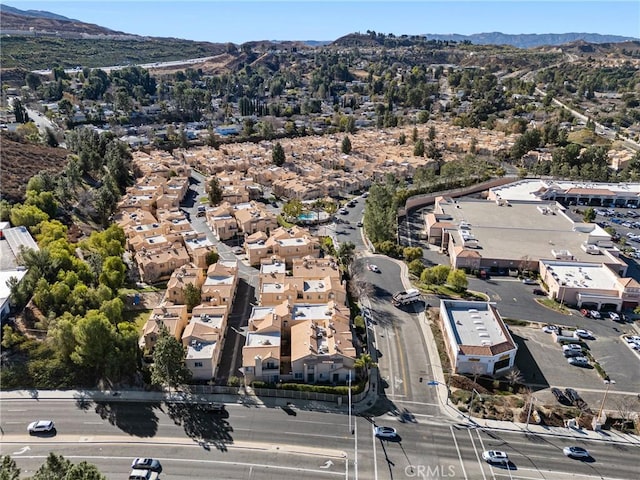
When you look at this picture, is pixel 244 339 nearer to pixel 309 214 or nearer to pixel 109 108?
pixel 309 214

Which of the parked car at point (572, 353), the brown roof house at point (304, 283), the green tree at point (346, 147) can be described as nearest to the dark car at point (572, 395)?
the parked car at point (572, 353)

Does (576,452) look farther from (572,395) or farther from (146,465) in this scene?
(146,465)

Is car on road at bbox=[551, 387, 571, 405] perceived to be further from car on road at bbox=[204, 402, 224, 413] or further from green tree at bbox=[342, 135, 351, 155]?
green tree at bbox=[342, 135, 351, 155]

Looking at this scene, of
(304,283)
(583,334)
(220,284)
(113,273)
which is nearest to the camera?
(583,334)

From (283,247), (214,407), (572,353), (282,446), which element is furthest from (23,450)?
(572,353)

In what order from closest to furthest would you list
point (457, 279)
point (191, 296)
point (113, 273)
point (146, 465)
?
point (146, 465) → point (191, 296) → point (113, 273) → point (457, 279)

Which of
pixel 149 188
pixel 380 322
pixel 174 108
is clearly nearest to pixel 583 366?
pixel 380 322
